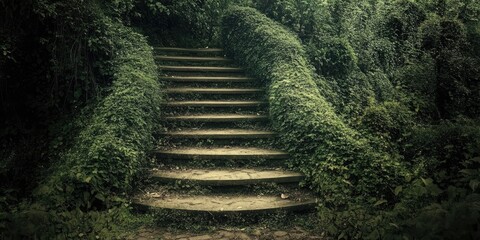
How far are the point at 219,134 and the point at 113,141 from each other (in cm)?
197

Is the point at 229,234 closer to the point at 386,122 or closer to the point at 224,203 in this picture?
the point at 224,203

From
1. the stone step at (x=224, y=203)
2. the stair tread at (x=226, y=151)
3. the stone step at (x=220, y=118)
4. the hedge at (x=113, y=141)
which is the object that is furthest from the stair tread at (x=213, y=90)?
the stone step at (x=224, y=203)

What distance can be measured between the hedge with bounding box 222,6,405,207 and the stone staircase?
30cm

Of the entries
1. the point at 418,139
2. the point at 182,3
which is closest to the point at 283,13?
the point at 182,3

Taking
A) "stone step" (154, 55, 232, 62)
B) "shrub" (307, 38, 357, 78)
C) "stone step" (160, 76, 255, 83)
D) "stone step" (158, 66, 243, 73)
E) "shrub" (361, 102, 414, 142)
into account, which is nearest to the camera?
"shrub" (361, 102, 414, 142)

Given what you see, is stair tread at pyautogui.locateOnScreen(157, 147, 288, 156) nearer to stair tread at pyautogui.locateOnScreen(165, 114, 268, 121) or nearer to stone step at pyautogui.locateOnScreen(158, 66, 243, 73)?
stair tread at pyautogui.locateOnScreen(165, 114, 268, 121)

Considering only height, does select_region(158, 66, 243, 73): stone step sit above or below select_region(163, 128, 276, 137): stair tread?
above

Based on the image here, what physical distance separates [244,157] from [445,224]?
3636 millimetres

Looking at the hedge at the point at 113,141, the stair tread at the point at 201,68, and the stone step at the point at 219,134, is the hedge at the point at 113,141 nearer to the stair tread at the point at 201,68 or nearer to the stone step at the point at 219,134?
the stone step at the point at 219,134

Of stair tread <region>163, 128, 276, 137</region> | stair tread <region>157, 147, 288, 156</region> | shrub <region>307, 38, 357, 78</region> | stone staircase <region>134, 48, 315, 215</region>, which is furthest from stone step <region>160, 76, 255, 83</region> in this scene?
stair tread <region>157, 147, 288, 156</region>

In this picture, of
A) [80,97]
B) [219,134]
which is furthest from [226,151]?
[80,97]

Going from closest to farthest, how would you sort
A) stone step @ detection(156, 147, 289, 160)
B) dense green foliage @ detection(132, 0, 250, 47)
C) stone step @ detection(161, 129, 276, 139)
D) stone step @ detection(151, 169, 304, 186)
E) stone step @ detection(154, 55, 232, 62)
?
1. stone step @ detection(151, 169, 304, 186)
2. stone step @ detection(156, 147, 289, 160)
3. stone step @ detection(161, 129, 276, 139)
4. stone step @ detection(154, 55, 232, 62)
5. dense green foliage @ detection(132, 0, 250, 47)

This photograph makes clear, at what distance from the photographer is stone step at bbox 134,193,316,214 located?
471cm

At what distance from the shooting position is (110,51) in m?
7.20
